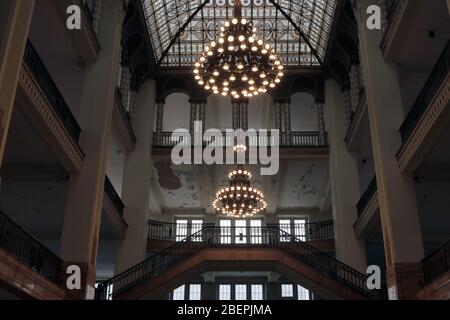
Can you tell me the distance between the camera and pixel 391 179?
42.3ft

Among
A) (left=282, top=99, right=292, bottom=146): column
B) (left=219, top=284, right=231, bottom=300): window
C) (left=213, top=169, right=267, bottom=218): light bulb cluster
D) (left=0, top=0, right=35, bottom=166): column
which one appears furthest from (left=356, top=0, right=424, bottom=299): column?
→ (left=219, top=284, right=231, bottom=300): window

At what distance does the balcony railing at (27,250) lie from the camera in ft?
32.2

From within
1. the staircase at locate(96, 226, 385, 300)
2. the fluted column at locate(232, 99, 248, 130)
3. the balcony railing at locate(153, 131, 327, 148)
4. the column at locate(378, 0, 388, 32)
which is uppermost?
the fluted column at locate(232, 99, 248, 130)

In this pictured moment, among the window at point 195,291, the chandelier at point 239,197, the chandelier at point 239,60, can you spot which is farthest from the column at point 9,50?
the window at point 195,291

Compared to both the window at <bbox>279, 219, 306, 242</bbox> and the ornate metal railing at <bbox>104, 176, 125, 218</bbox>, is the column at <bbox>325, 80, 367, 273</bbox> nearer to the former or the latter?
the window at <bbox>279, 219, 306, 242</bbox>

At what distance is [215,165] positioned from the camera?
2150cm

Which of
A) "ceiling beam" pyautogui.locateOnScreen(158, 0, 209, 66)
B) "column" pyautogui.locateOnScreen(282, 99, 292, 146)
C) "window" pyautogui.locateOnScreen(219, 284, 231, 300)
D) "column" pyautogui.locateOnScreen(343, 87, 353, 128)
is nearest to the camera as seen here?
"column" pyautogui.locateOnScreen(343, 87, 353, 128)

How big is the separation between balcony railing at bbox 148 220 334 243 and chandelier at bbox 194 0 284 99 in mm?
9303

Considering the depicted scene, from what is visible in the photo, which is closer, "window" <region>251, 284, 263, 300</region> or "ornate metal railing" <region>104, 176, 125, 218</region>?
"ornate metal railing" <region>104, 176, 125, 218</region>

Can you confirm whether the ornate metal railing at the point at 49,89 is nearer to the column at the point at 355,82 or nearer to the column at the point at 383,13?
the column at the point at 383,13

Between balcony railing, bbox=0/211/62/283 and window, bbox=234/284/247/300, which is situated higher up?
window, bbox=234/284/247/300

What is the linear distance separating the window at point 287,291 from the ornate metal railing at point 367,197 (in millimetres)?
7924

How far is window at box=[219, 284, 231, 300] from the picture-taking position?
80.4 ft
